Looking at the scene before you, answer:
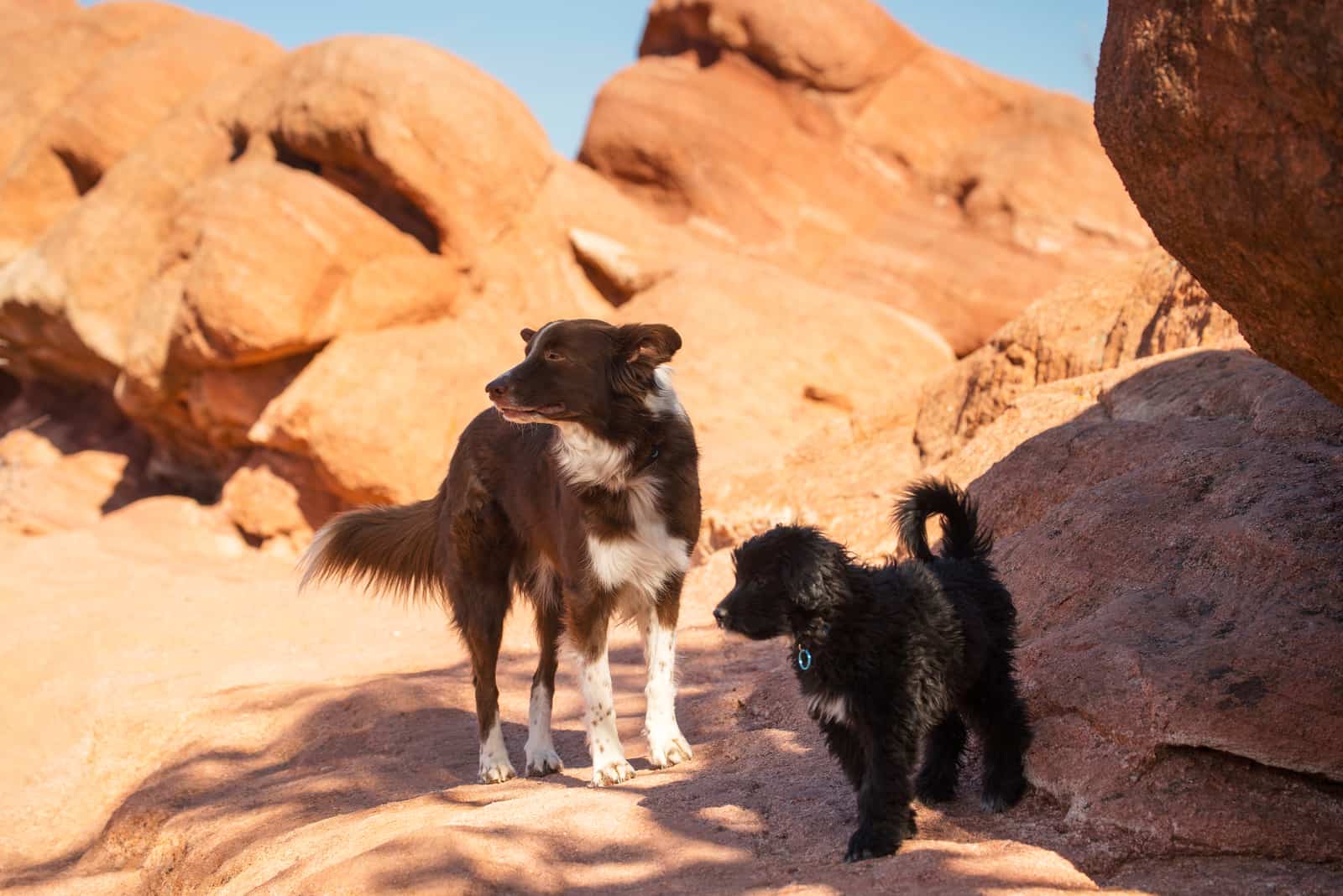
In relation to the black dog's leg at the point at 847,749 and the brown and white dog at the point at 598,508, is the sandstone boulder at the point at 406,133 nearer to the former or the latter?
the brown and white dog at the point at 598,508

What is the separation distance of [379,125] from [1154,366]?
10.3 m

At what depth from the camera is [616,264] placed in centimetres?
1666

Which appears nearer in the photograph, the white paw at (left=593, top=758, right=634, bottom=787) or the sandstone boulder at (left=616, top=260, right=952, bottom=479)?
the white paw at (left=593, top=758, right=634, bottom=787)

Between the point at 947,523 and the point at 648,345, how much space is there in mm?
1453

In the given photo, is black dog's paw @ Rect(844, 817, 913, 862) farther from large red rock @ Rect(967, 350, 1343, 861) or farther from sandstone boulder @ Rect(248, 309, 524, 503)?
sandstone boulder @ Rect(248, 309, 524, 503)

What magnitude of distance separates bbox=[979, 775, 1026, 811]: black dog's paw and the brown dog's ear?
2.13 meters

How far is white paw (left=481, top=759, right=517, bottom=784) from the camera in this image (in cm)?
551

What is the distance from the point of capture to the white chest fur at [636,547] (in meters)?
5.15

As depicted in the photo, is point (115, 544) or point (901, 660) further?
point (115, 544)

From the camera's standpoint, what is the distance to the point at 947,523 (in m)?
4.52

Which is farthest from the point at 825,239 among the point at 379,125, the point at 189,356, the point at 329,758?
the point at 329,758

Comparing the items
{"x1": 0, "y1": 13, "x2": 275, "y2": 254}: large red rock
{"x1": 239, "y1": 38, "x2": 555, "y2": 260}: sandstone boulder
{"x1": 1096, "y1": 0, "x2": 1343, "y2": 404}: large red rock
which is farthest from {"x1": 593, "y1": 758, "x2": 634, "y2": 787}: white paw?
{"x1": 0, "y1": 13, "x2": 275, "y2": 254}: large red rock

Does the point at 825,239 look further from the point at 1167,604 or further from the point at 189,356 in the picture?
the point at 1167,604

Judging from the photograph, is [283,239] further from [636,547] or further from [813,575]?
[813,575]
